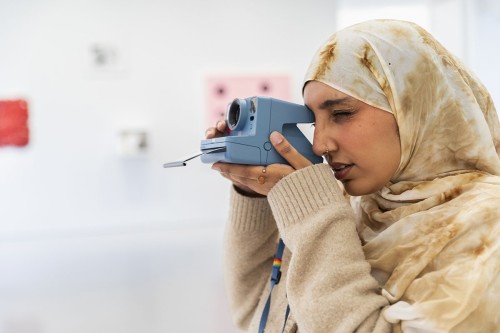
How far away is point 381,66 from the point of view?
79cm

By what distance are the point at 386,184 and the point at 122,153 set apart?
4.35ft

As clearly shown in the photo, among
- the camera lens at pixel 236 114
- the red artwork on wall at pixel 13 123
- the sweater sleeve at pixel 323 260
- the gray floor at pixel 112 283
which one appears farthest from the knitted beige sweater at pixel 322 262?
the red artwork on wall at pixel 13 123

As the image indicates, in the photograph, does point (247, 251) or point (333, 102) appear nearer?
point (333, 102)

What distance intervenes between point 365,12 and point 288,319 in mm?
1829

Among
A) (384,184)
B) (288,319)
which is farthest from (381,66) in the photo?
(288,319)

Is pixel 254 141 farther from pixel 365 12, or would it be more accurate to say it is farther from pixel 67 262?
pixel 365 12

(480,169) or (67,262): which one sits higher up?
(480,169)

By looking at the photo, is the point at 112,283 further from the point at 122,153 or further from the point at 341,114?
the point at 341,114

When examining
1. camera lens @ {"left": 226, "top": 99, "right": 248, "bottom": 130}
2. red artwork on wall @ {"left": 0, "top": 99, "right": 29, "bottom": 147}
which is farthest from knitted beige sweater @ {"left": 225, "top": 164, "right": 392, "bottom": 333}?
red artwork on wall @ {"left": 0, "top": 99, "right": 29, "bottom": 147}

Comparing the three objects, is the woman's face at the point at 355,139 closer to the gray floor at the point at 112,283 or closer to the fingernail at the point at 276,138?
the fingernail at the point at 276,138

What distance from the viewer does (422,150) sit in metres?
0.82

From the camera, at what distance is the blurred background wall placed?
191cm

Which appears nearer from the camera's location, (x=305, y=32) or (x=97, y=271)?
(x=97, y=271)

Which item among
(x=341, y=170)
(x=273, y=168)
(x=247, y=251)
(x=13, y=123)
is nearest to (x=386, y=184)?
(x=341, y=170)
